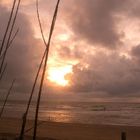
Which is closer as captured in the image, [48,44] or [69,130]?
[48,44]

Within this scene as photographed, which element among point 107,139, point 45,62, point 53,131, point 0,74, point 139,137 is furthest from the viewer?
point 53,131

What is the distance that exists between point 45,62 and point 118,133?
1113 inches

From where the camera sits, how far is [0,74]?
86.2 inches

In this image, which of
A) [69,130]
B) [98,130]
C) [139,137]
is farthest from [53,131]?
[139,137]

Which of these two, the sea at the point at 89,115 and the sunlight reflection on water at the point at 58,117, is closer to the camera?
the sea at the point at 89,115

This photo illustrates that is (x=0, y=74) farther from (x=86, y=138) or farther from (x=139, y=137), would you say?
(x=139, y=137)

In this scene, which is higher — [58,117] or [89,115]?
[89,115]

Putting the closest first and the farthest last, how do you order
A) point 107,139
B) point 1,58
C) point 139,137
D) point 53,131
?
point 1,58 < point 107,139 < point 139,137 < point 53,131

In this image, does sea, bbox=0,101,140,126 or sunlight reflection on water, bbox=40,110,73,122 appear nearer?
sea, bbox=0,101,140,126

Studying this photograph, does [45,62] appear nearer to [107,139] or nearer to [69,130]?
[107,139]

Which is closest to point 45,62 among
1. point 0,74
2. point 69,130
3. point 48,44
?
point 48,44

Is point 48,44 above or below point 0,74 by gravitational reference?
above

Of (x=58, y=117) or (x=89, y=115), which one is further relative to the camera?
(x=89, y=115)

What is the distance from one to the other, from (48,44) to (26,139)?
60.2ft
